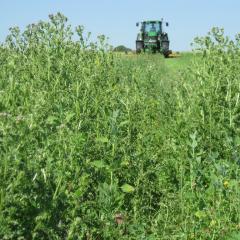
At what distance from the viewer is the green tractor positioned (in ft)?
112

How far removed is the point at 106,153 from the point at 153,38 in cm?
3020

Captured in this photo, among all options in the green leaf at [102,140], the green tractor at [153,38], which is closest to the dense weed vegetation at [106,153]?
the green leaf at [102,140]

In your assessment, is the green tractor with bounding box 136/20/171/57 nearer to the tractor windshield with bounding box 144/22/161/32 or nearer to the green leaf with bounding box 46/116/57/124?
the tractor windshield with bounding box 144/22/161/32

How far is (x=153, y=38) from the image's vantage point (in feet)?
113

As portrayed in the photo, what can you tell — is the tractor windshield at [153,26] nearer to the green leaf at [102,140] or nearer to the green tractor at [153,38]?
the green tractor at [153,38]

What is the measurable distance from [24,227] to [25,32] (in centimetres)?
514

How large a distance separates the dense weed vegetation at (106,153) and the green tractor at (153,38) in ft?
87.8

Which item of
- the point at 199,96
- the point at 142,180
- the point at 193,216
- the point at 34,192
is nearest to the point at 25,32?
the point at 199,96

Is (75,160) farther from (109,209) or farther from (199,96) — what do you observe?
(199,96)

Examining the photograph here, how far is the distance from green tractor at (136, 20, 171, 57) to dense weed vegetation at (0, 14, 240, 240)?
87.8ft

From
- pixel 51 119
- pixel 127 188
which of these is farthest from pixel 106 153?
pixel 51 119

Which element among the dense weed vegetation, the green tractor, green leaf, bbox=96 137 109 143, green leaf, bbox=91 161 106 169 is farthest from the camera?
the green tractor

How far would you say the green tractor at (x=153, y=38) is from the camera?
34.1 m

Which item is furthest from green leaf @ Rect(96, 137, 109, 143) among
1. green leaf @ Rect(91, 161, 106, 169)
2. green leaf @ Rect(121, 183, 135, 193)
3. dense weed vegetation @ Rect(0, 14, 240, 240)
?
green leaf @ Rect(121, 183, 135, 193)
